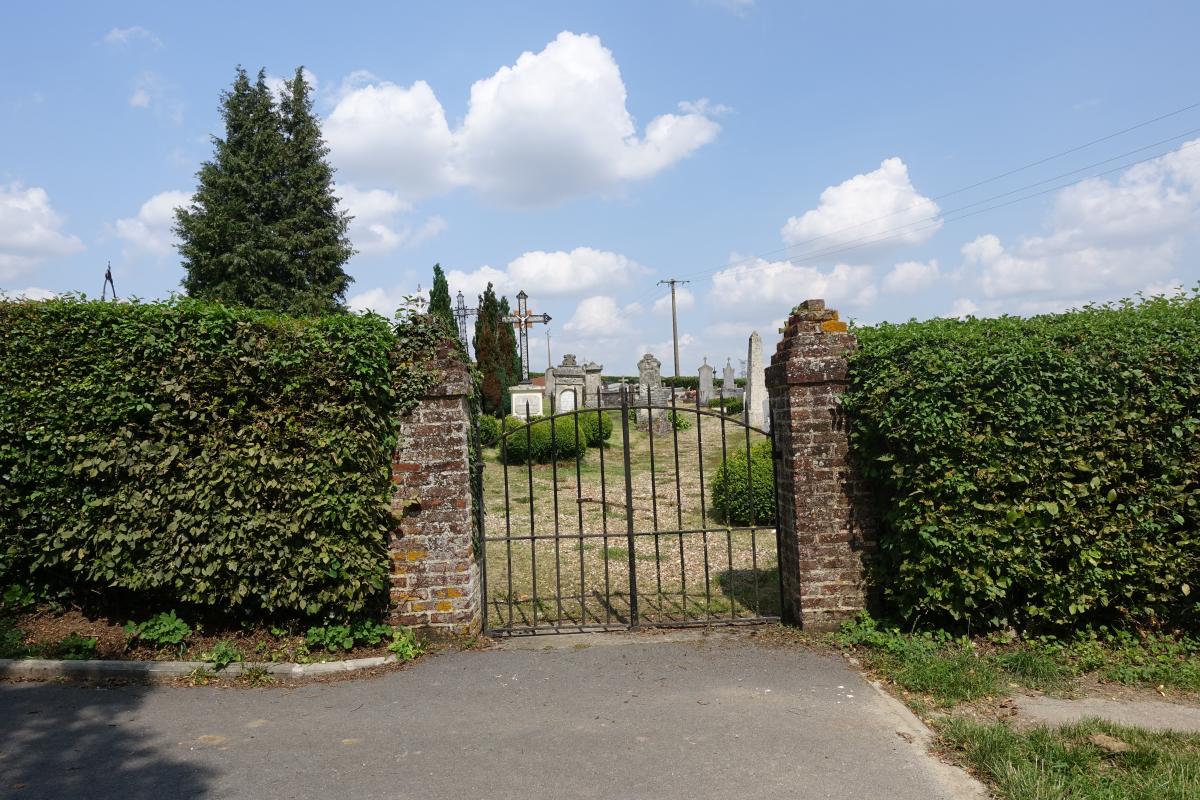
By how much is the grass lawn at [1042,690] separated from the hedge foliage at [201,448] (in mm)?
3754

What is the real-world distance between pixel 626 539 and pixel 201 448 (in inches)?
229

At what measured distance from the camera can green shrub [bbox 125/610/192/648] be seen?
5117mm

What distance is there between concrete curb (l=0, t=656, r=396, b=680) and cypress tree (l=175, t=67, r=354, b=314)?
870 inches

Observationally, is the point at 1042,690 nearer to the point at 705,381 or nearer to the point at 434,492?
the point at 434,492

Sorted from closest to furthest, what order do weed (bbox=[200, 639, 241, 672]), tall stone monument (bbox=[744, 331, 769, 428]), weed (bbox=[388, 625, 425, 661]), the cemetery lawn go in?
weed (bbox=[200, 639, 241, 672]) → weed (bbox=[388, 625, 425, 661]) → the cemetery lawn → tall stone monument (bbox=[744, 331, 769, 428])

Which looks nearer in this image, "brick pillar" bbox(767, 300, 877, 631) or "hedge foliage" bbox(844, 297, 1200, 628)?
"hedge foliage" bbox(844, 297, 1200, 628)

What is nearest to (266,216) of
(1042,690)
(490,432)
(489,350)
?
(489,350)

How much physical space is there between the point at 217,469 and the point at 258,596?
3.30 ft

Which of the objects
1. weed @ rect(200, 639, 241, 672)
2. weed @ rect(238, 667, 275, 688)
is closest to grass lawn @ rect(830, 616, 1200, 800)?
weed @ rect(238, 667, 275, 688)

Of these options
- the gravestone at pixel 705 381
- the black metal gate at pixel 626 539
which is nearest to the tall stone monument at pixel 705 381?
the gravestone at pixel 705 381

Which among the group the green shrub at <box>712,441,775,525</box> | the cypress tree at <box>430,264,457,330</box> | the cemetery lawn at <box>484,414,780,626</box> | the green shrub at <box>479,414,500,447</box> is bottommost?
the cemetery lawn at <box>484,414,780,626</box>

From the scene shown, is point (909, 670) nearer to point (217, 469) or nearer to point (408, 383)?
point (408, 383)

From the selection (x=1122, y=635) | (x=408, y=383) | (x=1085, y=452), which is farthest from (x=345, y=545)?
(x=1122, y=635)

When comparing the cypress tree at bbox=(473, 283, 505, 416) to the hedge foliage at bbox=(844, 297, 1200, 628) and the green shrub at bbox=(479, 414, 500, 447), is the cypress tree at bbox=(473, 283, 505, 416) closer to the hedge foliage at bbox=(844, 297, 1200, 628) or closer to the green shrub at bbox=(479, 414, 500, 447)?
the green shrub at bbox=(479, 414, 500, 447)
